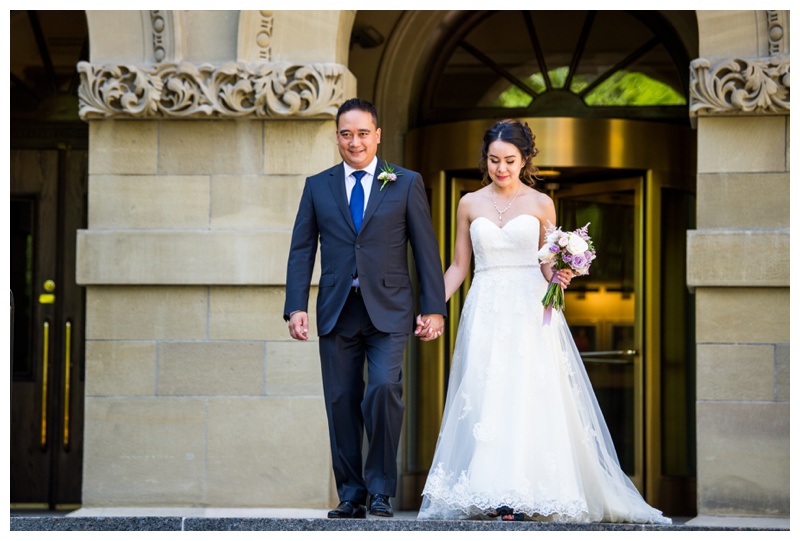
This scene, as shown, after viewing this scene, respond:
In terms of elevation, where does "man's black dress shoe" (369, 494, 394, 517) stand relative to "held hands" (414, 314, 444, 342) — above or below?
below

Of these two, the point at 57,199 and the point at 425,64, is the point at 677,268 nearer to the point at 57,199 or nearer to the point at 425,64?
the point at 425,64

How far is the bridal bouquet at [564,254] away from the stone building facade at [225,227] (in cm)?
201

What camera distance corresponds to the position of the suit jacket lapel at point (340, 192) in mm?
6613

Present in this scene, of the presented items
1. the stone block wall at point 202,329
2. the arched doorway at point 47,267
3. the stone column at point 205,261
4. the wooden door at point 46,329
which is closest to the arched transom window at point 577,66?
the stone column at point 205,261

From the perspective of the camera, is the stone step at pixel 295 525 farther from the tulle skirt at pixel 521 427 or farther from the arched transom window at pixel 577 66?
the arched transom window at pixel 577 66

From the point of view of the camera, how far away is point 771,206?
8.55m

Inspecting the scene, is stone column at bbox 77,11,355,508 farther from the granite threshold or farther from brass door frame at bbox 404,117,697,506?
the granite threshold

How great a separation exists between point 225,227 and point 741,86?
343 centimetres

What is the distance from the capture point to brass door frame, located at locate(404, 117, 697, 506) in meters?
10.2

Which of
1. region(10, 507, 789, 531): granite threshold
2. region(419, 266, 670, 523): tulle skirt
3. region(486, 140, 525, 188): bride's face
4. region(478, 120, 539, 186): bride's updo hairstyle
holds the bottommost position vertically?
region(10, 507, 789, 531): granite threshold

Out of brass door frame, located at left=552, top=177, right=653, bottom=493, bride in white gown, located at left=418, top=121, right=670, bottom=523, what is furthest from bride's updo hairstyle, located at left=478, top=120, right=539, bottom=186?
brass door frame, located at left=552, top=177, right=653, bottom=493

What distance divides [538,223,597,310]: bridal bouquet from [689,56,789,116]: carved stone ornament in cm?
222

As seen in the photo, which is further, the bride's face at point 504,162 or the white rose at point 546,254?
the bride's face at point 504,162

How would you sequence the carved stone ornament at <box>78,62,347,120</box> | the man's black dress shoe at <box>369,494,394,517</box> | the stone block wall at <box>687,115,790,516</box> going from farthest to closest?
the carved stone ornament at <box>78,62,347,120</box>, the stone block wall at <box>687,115,790,516</box>, the man's black dress shoe at <box>369,494,394,517</box>
